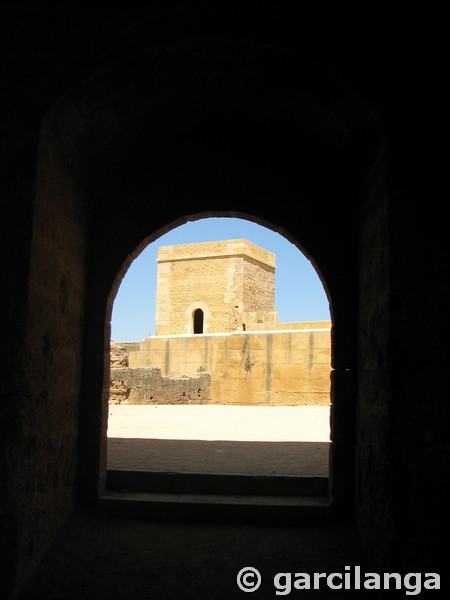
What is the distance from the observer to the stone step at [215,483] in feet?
12.9

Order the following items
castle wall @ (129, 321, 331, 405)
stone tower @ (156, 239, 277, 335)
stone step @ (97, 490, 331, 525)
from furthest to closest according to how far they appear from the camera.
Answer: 1. stone tower @ (156, 239, 277, 335)
2. castle wall @ (129, 321, 331, 405)
3. stone step @ (97, 490, 331, 525)

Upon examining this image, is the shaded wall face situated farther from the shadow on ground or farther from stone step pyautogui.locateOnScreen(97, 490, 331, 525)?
the shadow on ground

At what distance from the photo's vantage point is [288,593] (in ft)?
9.45

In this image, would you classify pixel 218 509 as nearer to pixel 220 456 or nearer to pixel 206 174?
pixel 220 456

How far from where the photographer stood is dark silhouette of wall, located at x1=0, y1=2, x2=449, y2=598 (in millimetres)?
2582

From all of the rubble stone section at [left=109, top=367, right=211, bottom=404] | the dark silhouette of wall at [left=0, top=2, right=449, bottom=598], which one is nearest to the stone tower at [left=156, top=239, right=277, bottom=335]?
the rubble stone section at [left=109, top=367, right=211, bottom=404]

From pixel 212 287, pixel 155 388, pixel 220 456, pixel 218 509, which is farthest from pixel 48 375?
pixel 212 287

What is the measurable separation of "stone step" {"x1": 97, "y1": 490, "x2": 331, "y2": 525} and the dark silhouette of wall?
162 millimetres

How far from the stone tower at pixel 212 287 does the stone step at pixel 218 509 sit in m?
22.3

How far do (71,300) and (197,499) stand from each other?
166 centimetres

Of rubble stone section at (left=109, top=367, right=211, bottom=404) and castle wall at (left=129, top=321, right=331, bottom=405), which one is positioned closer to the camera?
castle wall at (left=129, top=321, right=331, bottom=405)

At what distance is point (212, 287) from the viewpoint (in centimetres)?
2775

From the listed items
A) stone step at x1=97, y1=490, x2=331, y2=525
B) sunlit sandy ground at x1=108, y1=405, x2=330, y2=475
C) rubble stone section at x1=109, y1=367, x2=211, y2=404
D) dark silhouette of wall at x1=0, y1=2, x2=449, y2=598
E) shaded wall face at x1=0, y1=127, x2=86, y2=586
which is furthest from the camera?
rubble stone section at x1=109, y1=367, x2=211, y2=404

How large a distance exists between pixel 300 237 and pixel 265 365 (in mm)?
10281
